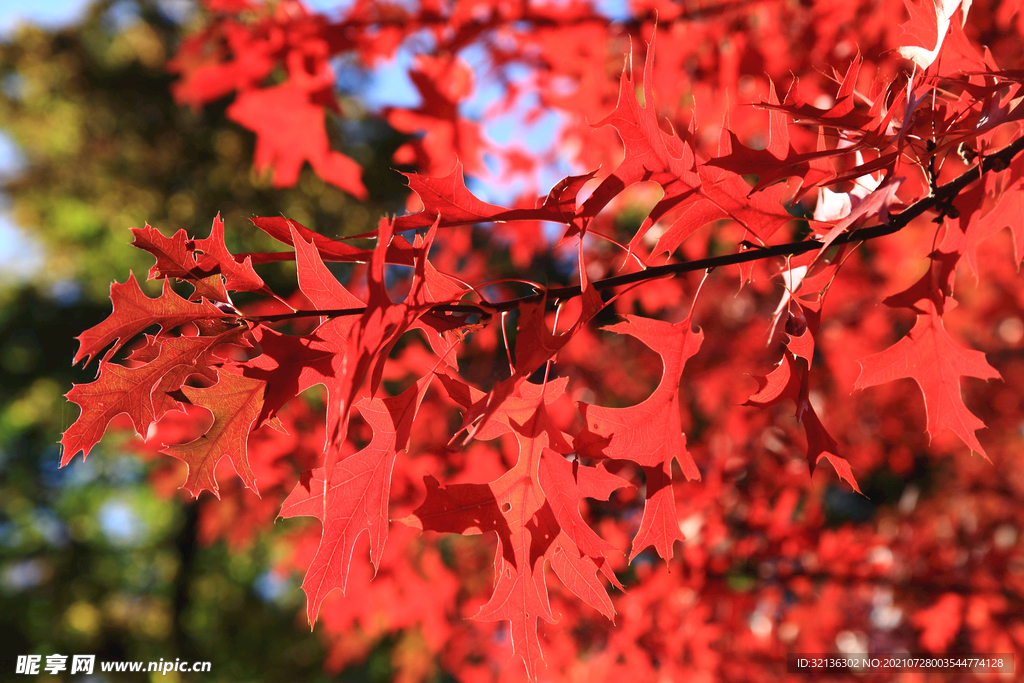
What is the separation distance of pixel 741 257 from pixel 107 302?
1154 centimetres

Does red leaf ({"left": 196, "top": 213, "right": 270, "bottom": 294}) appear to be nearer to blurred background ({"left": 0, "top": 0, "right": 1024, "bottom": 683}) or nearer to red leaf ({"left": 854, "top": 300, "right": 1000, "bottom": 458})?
red leaf ({"left": 854, "top": 300, "right": 1000, "bottom": 458})

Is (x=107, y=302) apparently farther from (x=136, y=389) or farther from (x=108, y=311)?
(x=136, y=389)

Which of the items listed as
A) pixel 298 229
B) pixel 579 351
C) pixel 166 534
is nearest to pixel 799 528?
pixel 579 351

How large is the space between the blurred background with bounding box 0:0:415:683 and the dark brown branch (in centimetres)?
897

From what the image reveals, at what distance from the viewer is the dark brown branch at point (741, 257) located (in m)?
0.69

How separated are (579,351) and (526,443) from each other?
9.02ft

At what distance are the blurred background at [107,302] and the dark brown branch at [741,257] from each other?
8968 millimetres

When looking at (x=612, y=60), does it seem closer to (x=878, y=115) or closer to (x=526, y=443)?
(x=878, y=115)

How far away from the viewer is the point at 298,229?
2.31 feet

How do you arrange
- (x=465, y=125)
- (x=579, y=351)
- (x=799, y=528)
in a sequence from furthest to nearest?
(x=579, y=351) < (x=799, y=528) < (x=465, y=125)

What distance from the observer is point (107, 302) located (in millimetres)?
9938

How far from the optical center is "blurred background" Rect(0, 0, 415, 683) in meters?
9.23

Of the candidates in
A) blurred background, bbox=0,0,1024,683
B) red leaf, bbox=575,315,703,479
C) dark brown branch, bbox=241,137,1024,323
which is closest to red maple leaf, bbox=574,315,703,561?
red leaf, bbox=575,315,703,479

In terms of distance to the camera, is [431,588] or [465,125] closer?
[465,125]
